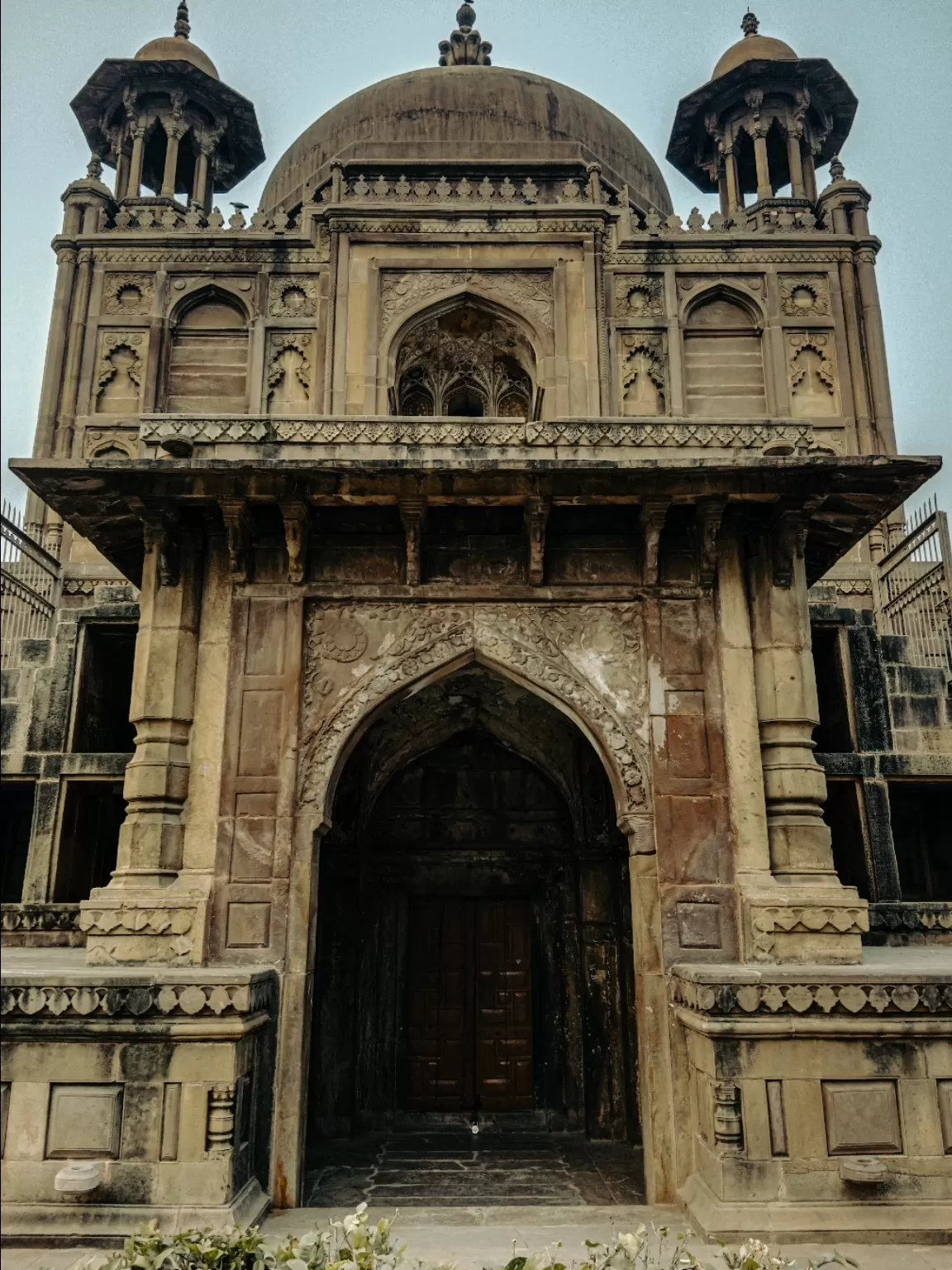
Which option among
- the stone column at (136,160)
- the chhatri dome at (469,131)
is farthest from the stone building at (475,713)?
the stone column at (136,160)

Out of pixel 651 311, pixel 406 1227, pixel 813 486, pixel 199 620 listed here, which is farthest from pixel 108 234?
pixel 406 1227

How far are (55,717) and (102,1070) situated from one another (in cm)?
683

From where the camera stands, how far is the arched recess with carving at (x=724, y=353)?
17.2 m

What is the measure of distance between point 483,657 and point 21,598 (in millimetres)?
7400

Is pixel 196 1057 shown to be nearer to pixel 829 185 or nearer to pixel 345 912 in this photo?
pixel 345 912

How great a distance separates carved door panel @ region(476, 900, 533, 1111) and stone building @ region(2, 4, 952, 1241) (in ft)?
0.13

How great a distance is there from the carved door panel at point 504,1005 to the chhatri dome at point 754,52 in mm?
17325

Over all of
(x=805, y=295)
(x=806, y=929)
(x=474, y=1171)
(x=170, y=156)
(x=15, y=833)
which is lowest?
(x=474, y=1171)

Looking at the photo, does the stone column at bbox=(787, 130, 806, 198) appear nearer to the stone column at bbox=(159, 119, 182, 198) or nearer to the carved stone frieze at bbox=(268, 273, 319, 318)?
the carved stone frieze at bbox=(268, 273, 319, 318)

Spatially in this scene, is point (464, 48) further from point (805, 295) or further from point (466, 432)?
point (466, 432)

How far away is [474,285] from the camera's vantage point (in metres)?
16.5

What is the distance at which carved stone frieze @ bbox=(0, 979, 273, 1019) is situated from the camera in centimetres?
647

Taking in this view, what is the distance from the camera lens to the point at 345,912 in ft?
37.0

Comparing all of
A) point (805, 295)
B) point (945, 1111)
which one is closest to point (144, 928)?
point (945, 1111)
